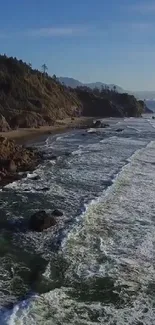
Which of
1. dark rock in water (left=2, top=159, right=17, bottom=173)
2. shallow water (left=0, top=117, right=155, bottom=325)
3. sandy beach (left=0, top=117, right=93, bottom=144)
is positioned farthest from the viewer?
sandy beach (left=0, top=117, right=93, bottom=144)

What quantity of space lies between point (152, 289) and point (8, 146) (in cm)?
2250

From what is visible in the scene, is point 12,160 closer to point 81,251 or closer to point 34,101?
point 81,251

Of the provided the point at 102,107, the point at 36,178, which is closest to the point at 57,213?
the point at 36,178

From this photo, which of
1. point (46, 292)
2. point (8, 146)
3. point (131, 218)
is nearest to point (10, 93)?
point (8, 146)

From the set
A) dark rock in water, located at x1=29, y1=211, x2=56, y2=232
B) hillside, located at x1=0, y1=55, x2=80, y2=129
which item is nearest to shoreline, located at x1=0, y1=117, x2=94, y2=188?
hillside, located at x1=0, y1=55, x2=80, y2=129

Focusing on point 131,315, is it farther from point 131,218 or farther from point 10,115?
point 10,115

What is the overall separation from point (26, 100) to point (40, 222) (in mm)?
61735

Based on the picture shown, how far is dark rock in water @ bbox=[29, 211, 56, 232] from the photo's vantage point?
19812 mm

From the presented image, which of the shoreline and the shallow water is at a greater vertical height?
the shoreline

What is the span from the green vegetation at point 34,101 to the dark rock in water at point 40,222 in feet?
132

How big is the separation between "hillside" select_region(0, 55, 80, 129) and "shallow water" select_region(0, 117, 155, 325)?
110ft

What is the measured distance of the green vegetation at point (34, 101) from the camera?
6881cm

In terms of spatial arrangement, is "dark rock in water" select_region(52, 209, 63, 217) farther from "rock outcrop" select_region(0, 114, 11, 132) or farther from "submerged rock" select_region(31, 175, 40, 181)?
"rock outcrop" select_region(0, 114, 11, 132)

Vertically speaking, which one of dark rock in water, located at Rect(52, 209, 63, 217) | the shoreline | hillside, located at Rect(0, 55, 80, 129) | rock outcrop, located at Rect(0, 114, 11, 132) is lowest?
dark rock in water, located at Rect(52, 209, 63, 217)
